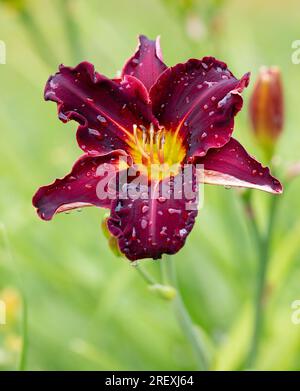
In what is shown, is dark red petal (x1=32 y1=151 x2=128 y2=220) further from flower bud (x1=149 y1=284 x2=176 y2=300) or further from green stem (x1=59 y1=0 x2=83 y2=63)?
green stem (x1=59 y1=0 x2=83 y2=63)

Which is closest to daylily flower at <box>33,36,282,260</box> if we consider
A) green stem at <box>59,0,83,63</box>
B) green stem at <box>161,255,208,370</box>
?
green stem at <box>161,255,208,370</box>

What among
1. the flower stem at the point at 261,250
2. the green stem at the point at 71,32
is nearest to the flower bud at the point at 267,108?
the flower stem at the point at 261,250

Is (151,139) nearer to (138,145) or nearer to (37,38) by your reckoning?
(138,145)

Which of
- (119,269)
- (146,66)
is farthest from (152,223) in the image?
(119,269)

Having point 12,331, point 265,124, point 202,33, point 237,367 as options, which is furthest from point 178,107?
point 12,331

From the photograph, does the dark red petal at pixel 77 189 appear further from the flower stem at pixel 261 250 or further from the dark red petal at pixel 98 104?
the flower stem at pixel 261 250

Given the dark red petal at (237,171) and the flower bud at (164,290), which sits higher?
the dark red petal at (237,171)
